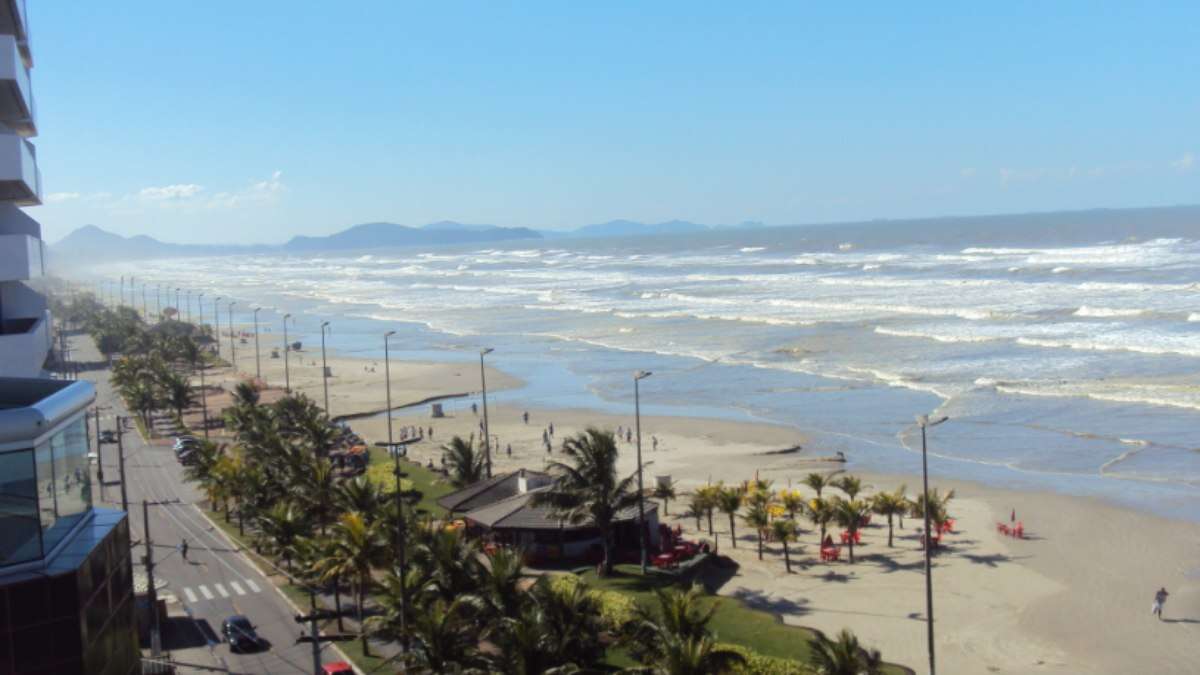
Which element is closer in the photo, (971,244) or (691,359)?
(691,359)

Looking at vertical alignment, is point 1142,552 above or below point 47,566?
below

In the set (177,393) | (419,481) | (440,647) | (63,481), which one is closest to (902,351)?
(419,481)

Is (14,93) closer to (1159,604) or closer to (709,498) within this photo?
(709,498)

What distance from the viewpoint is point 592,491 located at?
1069 inches

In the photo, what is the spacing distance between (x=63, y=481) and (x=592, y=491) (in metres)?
16.7

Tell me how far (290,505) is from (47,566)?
662 inches

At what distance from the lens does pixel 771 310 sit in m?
95.8

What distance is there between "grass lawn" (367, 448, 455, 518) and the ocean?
15825 mm

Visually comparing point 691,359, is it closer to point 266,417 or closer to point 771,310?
point 771,310

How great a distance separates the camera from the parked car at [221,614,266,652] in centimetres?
2345

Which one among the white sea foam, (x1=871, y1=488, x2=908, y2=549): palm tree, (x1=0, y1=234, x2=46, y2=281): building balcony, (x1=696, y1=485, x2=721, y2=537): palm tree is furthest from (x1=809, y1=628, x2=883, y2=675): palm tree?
the white sea foam

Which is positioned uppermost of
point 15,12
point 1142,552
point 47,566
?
point 15,12

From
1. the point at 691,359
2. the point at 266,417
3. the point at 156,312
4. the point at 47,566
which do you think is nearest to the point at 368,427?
the point at 266,417

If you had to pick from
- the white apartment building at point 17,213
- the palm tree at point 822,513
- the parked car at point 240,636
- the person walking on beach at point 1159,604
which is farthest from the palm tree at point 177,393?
the person walking on beach at point 1159,604
